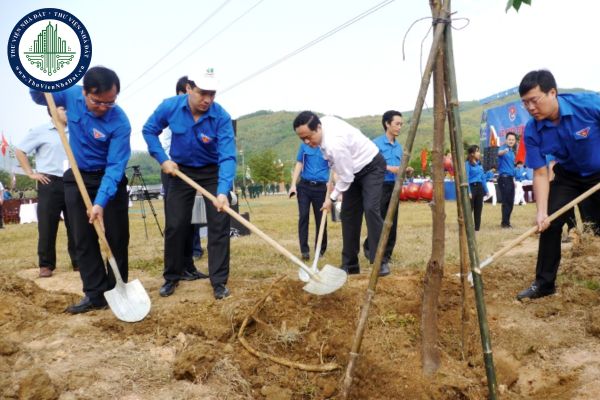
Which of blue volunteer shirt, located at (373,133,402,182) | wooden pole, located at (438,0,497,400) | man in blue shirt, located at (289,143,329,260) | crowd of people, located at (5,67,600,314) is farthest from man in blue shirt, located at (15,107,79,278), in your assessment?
wooden pole, located at (438,0,497,400)

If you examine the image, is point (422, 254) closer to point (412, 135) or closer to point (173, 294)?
point (173, 294)

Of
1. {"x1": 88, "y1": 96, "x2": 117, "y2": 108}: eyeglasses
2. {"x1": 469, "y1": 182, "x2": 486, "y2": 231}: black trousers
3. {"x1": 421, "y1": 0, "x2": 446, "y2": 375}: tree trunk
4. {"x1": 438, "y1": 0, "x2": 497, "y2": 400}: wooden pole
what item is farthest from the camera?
{"x1": 469, "y1": 182, "x2": 486, "y2": 231}: black trousers

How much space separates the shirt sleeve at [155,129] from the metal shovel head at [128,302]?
1059 mm

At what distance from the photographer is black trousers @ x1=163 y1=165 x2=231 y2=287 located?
3.93 m

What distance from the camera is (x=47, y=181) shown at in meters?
5.09

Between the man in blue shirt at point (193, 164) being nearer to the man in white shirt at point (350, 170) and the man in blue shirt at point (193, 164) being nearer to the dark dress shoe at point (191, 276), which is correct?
the dark dress shoe at point (191, 276)

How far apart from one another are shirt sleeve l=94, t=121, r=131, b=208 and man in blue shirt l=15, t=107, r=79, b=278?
1.77 metres

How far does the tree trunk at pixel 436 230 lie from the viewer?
2430mm

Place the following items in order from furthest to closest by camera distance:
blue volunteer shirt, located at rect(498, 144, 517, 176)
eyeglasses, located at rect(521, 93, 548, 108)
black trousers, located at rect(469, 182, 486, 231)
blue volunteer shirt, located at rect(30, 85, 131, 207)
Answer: blue volunteer shirt, located at rect(498, 144, 517, 176) → black trousers, located at rect(469, 182, 486, 231) → blue volunteer shirt, located at rect(30, 85, 131, 207) → eyeglasses, located at rect(521, 93, 548, 108)

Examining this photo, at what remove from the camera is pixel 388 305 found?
11.2ft

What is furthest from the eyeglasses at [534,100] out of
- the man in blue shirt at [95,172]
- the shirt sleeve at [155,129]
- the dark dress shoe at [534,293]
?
the man in blue shirt at [95,172]

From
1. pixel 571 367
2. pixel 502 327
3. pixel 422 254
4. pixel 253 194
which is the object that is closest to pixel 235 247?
pixel 422 254

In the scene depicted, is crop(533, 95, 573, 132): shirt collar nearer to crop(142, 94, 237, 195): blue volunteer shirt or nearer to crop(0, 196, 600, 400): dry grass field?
crop(0, 196, 600, 400): dry grass field

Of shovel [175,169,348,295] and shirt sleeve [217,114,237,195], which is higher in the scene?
shirt sleeve [217,114,237,195]
